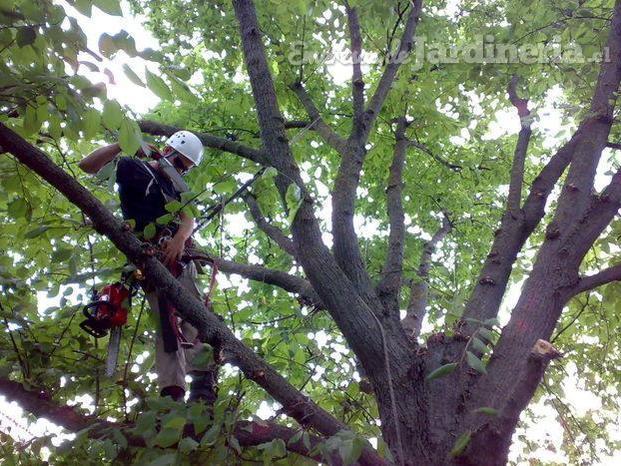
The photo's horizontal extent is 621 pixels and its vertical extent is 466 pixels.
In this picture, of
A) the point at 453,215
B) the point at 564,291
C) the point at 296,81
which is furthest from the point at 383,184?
the point at 564,291

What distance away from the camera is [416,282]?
13.9 feet

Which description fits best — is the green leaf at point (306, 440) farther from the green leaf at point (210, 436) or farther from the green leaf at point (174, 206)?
the green leaf at point (174, 206)

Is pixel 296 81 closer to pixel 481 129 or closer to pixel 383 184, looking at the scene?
pixel 383 184

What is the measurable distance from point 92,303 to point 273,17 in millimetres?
3238

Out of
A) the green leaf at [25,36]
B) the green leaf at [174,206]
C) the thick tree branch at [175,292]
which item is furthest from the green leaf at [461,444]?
the green leaf at [25,36]

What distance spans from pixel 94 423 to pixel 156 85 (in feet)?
5.10

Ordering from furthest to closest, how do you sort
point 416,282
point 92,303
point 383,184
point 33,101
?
point 383,184 → point 416,282 → point 92,303 → point 33,101

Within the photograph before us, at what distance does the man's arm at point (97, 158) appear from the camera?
323 centimetres

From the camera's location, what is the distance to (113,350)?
3.08 m

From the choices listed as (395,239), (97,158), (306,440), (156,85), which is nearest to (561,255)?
(395,239)

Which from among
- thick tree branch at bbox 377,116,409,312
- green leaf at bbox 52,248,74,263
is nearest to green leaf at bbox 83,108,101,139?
green leaf at bbox 52,248,74,263

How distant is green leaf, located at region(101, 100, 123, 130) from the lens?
6.44ft

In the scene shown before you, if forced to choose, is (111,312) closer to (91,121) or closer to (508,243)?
(91,121)

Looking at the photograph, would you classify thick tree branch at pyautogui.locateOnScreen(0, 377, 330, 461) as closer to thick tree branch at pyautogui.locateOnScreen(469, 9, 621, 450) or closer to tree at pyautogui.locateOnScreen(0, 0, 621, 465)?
tree at pyautogui.locateOnScreen(0, 0, 621, 465)
